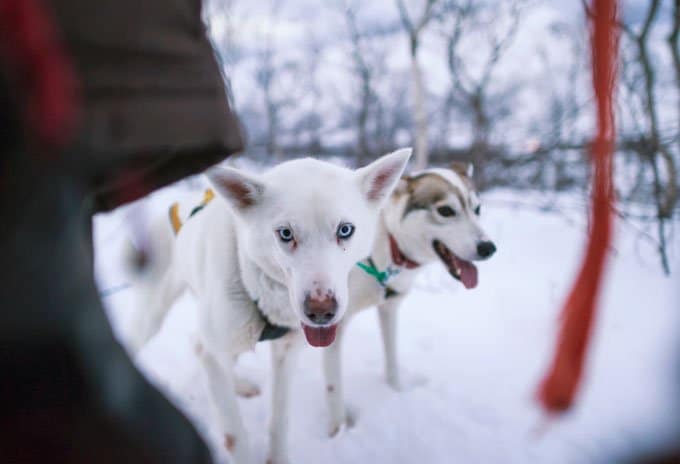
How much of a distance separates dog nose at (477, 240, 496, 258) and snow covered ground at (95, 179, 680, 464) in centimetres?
43

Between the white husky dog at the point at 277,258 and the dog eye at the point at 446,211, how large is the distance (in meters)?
0.47

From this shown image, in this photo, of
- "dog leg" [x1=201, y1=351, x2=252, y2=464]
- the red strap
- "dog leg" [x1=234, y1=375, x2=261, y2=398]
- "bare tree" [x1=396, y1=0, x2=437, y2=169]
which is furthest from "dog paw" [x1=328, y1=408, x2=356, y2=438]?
"bare tree" [x1=396, y1=0, x2=437, y2=169]

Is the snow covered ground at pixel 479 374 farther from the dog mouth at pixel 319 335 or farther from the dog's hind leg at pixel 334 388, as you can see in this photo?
the dog mouth at pixel 319 335

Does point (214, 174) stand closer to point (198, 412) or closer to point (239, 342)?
point (239, 342)

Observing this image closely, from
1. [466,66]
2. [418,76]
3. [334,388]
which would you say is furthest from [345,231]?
[466,66]

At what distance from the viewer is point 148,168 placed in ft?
2.22

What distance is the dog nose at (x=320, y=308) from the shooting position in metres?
1.06

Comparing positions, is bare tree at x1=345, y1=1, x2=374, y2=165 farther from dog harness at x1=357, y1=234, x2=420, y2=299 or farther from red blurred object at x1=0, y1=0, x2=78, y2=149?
red blurred object at x1=0, y1=0, x2=78, y2=149

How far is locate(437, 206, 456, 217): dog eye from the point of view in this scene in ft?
5.80

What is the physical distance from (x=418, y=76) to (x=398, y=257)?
11.8 ft

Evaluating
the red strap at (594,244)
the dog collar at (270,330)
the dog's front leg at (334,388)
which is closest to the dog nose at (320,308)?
the dog collar at (270,330)

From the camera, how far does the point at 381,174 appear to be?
1341 millimetres

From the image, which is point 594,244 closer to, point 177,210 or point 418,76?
point 177,210

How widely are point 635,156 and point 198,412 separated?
11.1 feet
